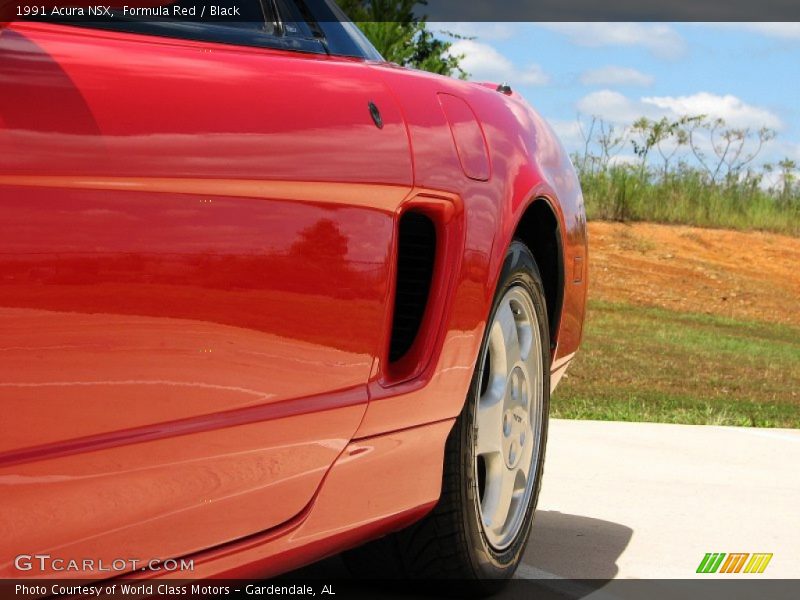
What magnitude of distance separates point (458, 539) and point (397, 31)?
1725 cm

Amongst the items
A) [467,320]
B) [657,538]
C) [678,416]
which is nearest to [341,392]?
[467,320]

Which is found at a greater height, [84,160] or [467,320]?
[84,160]

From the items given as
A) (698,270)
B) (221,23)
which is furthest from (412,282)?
(698,270)

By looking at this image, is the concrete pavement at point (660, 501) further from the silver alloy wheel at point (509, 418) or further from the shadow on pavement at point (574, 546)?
the silver alloy wheel at point (509, 418)

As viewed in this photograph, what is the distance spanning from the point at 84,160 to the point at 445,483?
1628 mm

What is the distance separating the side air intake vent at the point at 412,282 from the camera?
3025 millimetres

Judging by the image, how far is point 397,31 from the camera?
2016 centimetres

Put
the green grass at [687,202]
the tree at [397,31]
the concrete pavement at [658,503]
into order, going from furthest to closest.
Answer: the green grass at [687,202], the tree at [397,31], the concrete pavement at [658,503]

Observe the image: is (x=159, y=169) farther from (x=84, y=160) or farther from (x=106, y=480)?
(x=106, y=480)

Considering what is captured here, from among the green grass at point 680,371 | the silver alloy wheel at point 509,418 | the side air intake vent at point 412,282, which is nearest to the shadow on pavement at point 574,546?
the silver alloy wheel at point 509,418

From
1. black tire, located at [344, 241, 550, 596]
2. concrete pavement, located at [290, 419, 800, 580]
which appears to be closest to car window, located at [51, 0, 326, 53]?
black tire, located at [344, 241, 550, 596]

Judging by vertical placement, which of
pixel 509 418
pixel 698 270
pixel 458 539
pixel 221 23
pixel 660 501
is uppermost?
pixel 221 23

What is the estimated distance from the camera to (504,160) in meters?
3.53

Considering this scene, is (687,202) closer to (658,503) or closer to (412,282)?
(658,503)
